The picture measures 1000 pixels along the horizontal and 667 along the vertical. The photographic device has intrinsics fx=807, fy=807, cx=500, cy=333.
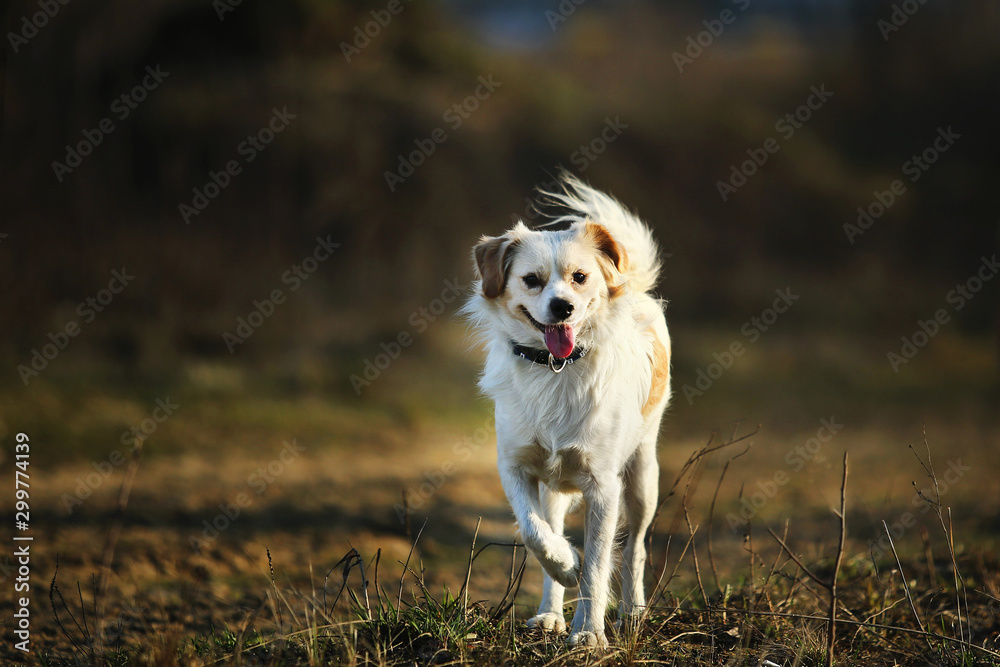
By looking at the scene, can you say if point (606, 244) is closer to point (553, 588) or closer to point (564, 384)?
point (564, 384)

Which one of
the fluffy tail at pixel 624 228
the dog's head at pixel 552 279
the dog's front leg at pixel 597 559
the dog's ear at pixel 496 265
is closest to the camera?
the dog's front leg at pixel 597 559

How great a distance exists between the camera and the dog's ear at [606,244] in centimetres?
355

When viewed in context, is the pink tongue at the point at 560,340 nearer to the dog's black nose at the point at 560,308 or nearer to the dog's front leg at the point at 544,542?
the dog's black nose at the point at 560,308

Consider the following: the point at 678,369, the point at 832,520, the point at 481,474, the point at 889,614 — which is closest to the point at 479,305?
the point at 889,614

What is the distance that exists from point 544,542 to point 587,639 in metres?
0.40

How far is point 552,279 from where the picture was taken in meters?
3.35

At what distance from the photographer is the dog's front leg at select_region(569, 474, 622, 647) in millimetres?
3170

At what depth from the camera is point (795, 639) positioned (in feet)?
10.6
